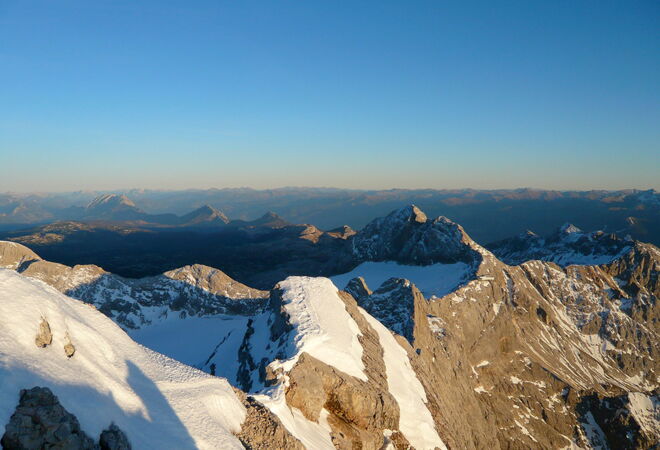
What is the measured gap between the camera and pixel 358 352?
2661cm

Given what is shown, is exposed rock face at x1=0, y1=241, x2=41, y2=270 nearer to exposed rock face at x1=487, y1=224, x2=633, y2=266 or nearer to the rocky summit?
the rocky summit

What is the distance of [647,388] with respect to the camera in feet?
267

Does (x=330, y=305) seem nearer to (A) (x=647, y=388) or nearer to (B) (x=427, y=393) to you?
(B) (x=427, y=393)

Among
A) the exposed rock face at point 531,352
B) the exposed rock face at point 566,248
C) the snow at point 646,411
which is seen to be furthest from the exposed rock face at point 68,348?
the exposed rock face at point 566,248

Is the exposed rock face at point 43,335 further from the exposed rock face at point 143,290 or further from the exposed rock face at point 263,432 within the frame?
the exposed rock face at point 143,290

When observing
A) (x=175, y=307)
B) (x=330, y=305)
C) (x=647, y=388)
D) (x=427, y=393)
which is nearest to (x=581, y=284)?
(x=647, y=388)

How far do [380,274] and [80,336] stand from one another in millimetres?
102353

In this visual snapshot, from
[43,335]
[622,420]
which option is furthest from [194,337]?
[622,420]

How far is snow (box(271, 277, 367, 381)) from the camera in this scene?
23438mm

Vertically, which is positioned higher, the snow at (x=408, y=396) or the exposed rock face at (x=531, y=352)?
the snow at (x=408, y=396)

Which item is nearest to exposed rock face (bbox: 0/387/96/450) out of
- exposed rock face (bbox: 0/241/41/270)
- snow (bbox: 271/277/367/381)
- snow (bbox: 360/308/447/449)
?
snow (bbox: 271/277/367/381)

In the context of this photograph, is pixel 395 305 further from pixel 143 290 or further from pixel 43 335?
pixel 143 290

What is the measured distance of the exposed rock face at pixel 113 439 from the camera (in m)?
10.4

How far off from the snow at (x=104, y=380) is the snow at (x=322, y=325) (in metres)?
6.17
